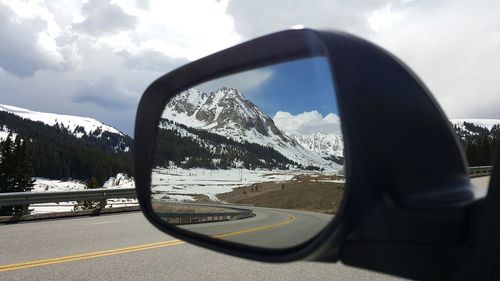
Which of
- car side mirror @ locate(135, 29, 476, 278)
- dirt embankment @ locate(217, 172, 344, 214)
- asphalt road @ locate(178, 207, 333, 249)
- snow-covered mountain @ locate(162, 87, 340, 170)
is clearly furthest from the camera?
snow-covered mountain @ locate(162, 87, 340, 170)

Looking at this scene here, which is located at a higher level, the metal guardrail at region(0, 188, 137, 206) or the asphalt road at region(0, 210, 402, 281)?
the metal guardrail at region(0, 188, 137, 206)

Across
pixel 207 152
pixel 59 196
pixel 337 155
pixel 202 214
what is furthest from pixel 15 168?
pixel 337 155

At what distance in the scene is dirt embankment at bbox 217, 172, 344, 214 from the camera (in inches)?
65.7

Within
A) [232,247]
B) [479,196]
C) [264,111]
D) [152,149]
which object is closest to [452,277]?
[479,196]

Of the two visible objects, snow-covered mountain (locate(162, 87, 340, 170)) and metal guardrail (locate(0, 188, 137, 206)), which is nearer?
snow-covered mountain (locate(162, 87, 340, 170))

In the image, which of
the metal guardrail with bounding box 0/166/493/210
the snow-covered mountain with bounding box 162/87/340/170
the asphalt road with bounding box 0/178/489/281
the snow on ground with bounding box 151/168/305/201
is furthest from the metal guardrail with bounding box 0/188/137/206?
the snow-covered mountain with bounding box 162/87/340/170

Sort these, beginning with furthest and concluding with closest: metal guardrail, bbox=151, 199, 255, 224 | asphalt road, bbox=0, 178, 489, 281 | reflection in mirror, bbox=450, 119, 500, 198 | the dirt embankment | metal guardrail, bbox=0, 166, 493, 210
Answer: metal guardrail, bbox=0, 166, 493, 210 < asphalt road, bbox=0, 178, 489, 281 < metal guardrail, bbox=151, 199, 255, 224 < the dirt embankment < reflection in mirror, bbox=450, 119, 500, 198

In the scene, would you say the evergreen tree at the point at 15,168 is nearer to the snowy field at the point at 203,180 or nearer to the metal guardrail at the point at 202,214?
the snowy field at the point at 203,180

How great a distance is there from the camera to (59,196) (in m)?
16.4

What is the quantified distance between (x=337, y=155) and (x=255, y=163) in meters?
0.79

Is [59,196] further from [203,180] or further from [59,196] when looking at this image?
[203,180]

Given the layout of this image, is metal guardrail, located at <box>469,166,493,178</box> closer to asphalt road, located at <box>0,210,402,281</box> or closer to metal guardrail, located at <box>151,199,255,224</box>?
metal guardrail, located at <box>151,199,255,224</box>

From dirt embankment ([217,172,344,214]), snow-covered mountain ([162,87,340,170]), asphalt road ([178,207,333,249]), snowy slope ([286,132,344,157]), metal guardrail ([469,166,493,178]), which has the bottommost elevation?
asphalt road ([178,207,333,249])

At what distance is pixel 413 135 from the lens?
1242 millimetres
